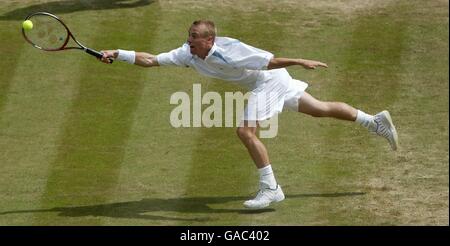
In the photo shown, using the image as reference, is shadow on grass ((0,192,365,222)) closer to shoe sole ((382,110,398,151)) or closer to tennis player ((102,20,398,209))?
tennis player ((102,20,398,209))

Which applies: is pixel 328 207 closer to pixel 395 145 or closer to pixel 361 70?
pixel 395 145

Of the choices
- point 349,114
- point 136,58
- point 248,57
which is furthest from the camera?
point 349,114

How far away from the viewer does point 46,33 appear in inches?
563

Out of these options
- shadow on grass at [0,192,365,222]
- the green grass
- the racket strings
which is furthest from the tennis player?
the racket strings

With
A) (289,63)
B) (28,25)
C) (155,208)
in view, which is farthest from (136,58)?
(289,63)

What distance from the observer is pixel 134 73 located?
17.4m

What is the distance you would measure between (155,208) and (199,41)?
183 centimetres

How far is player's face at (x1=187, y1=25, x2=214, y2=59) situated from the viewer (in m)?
12.8

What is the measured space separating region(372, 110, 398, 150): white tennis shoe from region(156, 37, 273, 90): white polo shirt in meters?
1.57

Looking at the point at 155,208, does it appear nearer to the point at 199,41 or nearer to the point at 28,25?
the point at 199,41

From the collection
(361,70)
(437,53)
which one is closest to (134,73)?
(361,70)

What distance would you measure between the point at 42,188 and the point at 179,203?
157 cm

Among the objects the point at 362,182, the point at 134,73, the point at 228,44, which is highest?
the point at 228,44
